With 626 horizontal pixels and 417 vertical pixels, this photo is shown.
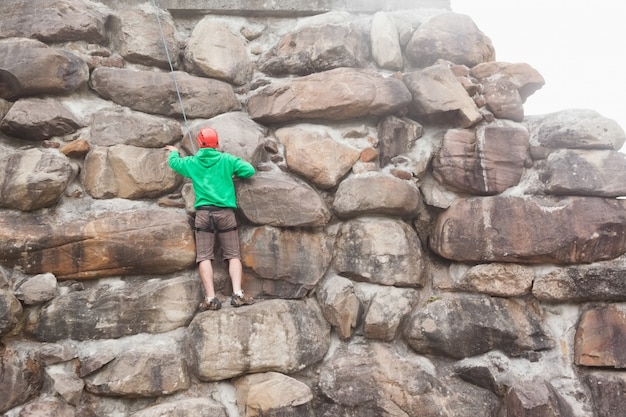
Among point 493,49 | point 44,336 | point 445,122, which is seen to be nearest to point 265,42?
point 445,122

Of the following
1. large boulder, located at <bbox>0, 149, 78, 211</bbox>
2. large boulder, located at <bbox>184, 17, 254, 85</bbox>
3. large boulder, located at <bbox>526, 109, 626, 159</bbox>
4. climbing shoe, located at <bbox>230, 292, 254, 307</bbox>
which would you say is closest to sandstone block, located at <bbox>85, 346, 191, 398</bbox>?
climbing shoe, located at <bbox>230, 292, 254, 307</bbox>

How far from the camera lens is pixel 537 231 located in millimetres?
4320

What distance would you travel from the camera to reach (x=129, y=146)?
448cm

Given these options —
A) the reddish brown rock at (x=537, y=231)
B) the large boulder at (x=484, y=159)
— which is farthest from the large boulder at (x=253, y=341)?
the large boulder at (x=484, y=159)

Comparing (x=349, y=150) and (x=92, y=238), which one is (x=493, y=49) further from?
(x=92, y=238)

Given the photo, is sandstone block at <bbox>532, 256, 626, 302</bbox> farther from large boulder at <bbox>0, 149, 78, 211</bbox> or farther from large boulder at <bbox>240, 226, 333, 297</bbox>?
large boulder at <bbox>0, 149, 78, 211</bbox>

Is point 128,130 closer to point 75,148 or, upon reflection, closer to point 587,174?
point 75,148

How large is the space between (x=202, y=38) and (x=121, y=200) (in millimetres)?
2161

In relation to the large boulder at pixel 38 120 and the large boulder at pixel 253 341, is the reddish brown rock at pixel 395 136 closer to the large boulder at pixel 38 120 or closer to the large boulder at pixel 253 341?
the large boulder at pixel 253 341

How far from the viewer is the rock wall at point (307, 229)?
384 cm

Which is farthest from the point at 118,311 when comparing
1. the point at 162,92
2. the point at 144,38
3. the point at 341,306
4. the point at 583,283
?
the point at 583,283

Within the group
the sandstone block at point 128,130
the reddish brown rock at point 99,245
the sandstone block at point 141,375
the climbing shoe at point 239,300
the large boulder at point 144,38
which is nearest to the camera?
the sandstone block at point 141,375

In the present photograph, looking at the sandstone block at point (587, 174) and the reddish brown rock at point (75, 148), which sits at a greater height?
the sandstone block at point (587, 174)

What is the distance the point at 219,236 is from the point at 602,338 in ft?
11.9
